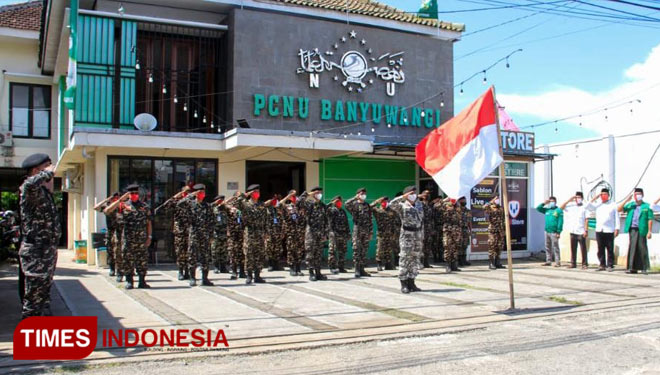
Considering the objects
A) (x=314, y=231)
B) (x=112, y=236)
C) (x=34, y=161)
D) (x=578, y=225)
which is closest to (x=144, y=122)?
(x=112, y=236)

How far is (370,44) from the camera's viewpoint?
709 inches

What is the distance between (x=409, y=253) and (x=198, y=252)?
394 centimetres

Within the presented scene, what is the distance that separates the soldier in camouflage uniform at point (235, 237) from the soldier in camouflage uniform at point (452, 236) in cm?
485

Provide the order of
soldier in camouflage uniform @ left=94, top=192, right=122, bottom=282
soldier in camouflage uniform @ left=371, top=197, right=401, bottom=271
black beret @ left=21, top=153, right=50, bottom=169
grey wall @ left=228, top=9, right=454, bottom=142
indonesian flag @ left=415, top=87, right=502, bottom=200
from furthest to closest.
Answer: grey wall @ left=228, top=9, right=454, bottom=142 → soldier in camouflage uniform @ left=371, top=197, right=401, bottom=271 → soldier in camouflage uniform @ left=94, top=192, right=122, bottom=282 → indonesian flag @ left=415, top=87, right=502, bottom=200 → black beret @ left=21, top=153, right=50, bottom=169

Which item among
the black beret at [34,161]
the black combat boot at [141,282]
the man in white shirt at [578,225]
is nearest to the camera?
the black beret at [34,161]

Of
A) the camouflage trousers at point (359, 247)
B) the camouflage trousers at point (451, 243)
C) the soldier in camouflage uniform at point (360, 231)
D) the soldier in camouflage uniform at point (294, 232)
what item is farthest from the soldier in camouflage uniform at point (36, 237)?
the camouflage trousers at point (451, 243)

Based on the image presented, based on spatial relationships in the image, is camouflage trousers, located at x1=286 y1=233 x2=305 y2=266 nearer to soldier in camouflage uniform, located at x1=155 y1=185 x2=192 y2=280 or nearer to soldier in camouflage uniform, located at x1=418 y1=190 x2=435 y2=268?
soldier in camouflage uniform, located at x1=155 y1=185 x2=192 y2=280

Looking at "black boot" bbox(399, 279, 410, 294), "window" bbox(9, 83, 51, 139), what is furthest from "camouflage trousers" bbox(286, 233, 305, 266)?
"window" bbox(9, 83, 51, 139)

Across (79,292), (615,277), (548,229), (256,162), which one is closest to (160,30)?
(256,162)

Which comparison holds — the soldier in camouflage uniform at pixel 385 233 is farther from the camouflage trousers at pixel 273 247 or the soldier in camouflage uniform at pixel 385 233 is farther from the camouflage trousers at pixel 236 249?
the camouflage trousers at pixel 236 249

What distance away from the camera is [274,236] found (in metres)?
13.8

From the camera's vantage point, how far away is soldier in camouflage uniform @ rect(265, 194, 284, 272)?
13609 mm

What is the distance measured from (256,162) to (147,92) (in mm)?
3522

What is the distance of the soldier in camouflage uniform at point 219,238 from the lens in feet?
42.0
